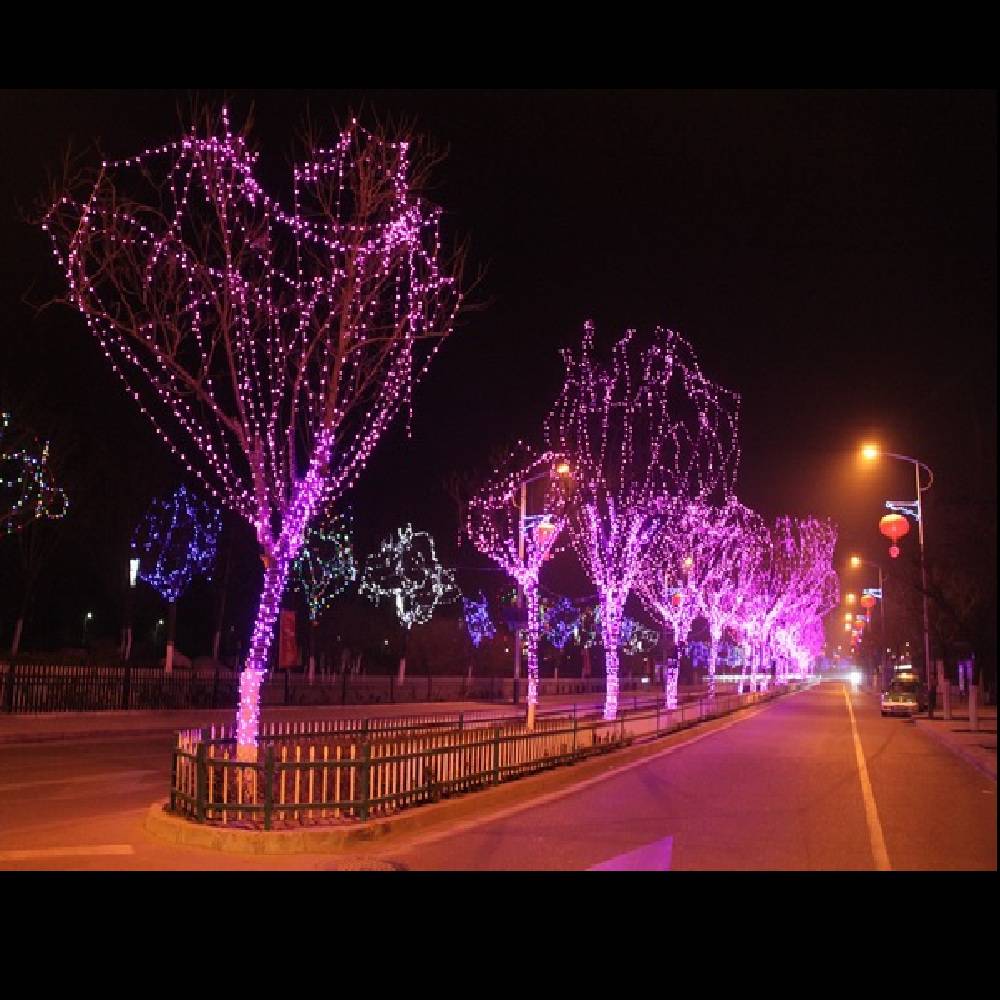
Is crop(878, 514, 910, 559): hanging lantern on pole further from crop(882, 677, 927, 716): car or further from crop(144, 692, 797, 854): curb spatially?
crop(882, 677, 927, 716): car

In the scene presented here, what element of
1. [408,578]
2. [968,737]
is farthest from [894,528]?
[408,578]

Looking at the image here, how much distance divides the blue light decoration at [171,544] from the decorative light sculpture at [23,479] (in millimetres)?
10523

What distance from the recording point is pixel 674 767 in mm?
21344

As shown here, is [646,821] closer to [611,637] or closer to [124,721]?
[611,637]

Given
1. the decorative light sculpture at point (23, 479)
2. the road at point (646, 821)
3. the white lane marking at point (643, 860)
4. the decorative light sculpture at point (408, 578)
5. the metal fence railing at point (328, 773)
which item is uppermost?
the decorative light sculpture at point (23, 479)

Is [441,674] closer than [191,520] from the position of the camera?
No

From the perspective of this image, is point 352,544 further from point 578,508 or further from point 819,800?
point 819,800

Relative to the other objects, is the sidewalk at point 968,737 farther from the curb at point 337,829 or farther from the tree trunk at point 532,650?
the curb at point 337,829

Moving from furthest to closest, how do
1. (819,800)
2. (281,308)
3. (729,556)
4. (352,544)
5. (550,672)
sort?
1. (550,672)
2. (352,544)
3. (729,556)
4. (819,800)
5. (281,308)

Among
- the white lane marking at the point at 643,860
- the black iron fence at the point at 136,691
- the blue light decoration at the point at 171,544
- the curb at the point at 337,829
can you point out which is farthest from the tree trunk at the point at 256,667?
the blue light decoration at the point at 171,544

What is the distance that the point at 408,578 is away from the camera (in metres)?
68.3

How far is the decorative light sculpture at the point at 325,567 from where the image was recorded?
205 feet

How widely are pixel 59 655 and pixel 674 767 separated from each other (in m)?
24.1

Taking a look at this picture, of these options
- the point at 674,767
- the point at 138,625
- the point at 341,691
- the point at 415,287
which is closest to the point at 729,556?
the point at 341,691
